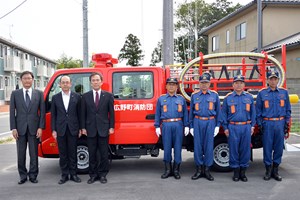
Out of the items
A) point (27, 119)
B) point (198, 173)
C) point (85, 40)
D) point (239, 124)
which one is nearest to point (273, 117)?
point (239, 124)

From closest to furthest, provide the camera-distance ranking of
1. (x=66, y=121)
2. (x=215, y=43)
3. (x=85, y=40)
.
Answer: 1. (x=66, y=121)
2. (x=85, y=40)
3. (x=215, y=43)

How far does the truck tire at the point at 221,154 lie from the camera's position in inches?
255

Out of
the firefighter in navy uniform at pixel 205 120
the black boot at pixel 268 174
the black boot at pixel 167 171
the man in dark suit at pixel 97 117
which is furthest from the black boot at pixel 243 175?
the man in dark suit at pixel 97 117

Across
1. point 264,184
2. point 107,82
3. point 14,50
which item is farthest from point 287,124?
point 14,50

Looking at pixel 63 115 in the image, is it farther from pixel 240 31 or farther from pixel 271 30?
pixel 240 31

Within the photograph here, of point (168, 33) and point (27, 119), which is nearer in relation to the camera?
point (27, 119)

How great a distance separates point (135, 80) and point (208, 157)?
186 cm

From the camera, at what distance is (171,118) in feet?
19.6

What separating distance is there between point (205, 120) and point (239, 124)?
569 millimetres

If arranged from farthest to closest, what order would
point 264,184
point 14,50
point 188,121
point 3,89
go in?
point 14,50, point 3,89, point 188,121, point 264,184

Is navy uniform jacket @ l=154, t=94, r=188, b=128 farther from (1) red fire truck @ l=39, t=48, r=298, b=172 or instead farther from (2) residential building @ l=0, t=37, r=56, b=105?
(2) residential building @ l=0, t=37, r=56, b=105

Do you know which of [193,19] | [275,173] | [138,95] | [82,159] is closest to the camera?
[275,173]

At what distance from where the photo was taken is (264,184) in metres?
5.71

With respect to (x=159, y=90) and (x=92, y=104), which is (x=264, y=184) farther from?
(x=92, y=104)
